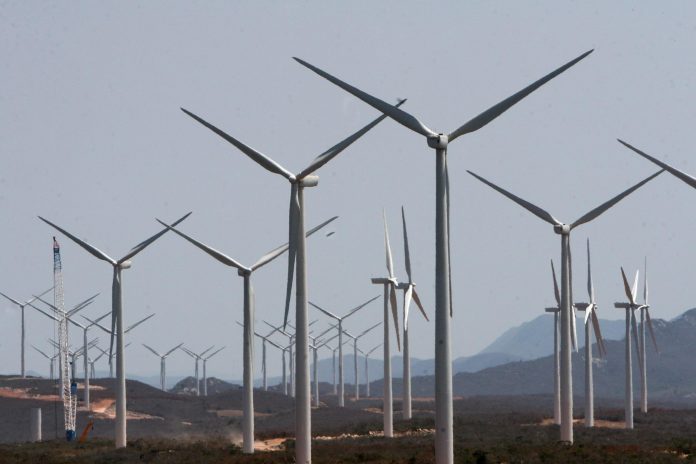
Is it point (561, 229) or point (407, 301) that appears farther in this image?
point (407, 301)

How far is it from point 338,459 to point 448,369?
19045mm

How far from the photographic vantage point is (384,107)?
5356 cm

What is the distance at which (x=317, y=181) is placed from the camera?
62062 millimetres

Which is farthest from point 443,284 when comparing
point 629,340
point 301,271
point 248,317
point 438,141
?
point 629,340

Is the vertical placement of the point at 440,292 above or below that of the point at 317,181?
below

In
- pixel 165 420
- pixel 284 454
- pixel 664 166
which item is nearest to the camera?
pixel 664 166

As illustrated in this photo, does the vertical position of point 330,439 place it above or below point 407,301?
below

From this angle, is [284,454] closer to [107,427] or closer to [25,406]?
[107,427]

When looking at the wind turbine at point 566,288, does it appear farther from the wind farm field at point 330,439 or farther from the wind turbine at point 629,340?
the wind turbine at point 629,340

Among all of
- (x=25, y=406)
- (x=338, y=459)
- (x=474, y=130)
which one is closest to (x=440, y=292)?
(x=474, y=130)

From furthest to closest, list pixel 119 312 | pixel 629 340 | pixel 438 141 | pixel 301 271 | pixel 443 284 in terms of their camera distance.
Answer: pixel 629 340 → pixel 119 312 → pixel 301 271 → pixel 438 141 → pixel 443 284

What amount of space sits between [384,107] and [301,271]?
900cm

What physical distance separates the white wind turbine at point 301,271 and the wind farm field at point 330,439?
20.4 feet

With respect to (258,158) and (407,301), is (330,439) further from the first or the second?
(258,158)
